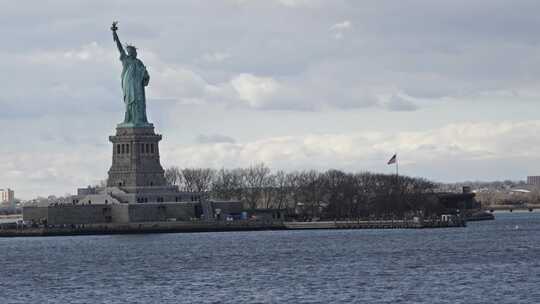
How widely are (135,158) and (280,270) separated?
74.1 metres

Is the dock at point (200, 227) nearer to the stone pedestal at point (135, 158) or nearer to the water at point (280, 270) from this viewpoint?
the stone pedestal at point (135, 158)

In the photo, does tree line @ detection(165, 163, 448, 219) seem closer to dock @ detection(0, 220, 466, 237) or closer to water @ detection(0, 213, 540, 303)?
dock @ detection(0, 220, 466, 237)

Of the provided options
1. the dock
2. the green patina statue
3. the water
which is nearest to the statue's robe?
the green patina statue

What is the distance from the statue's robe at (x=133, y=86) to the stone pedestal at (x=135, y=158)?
1.57m

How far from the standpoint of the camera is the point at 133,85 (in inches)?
6437

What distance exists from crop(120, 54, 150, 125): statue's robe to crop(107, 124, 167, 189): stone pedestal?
1.57m

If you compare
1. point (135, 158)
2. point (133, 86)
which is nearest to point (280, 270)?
point (135, 158)

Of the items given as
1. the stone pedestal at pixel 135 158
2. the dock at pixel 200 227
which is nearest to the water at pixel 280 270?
the dock at pixel 200 227

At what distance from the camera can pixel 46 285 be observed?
84.5 meters

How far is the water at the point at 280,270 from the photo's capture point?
244 ft

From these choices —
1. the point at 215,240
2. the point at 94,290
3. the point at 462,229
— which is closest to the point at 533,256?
the point at 94,290

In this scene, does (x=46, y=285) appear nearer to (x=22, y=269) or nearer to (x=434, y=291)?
(x=22, y=269)

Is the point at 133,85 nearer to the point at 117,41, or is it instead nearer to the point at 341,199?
the point at 117,41

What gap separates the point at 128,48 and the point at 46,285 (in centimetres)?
8061
